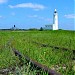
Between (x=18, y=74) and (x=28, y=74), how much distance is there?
0.20 m

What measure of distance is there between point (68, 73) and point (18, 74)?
1.56 metres

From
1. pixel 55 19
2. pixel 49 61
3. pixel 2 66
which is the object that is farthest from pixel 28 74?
pixel 55 19

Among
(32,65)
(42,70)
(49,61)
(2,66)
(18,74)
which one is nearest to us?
(18,74)

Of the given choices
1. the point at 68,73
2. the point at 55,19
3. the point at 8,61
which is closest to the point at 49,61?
the point at 8,61

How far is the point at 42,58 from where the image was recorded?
8234 mm

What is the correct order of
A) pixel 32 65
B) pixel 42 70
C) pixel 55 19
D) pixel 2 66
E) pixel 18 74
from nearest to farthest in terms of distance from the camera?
pixel 18 74 → pixel 42 70 → pixel 32 65 → pixel 2 66 → pixel 55 19

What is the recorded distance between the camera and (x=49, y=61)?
26.0ft

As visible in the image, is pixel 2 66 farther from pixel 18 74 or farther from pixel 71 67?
pixel 18 74

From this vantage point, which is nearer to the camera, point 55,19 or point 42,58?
point 42,58

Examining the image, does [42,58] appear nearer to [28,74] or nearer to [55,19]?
[28,74]

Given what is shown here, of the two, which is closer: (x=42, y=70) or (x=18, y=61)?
(x=42, y=70)

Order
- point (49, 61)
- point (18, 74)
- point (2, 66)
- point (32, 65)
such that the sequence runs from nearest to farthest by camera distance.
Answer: point (18, 74) < point (32, 65) < point (2, 66) < point (49, 61)

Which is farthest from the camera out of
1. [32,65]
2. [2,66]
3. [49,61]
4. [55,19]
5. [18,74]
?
[55,19]

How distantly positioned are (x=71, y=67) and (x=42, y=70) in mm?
993
